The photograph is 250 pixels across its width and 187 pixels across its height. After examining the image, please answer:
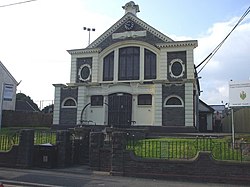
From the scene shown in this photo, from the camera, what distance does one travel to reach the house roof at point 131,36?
3010 cm

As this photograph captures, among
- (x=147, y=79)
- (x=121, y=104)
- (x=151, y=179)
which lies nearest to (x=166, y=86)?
(x=147, y=79)

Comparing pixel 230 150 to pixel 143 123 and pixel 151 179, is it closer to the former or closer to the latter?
pixel 151 179

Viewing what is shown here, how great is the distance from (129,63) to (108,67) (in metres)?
2.36

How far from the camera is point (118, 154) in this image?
12.6m

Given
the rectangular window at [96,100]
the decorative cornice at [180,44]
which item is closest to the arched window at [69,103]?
the rectangular window at [96,100]

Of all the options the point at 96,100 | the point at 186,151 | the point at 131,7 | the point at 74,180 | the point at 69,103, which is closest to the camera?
the point at 74,180

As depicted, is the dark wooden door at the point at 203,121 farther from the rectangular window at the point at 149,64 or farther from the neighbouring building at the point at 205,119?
the rectangular window at the point at 149,64

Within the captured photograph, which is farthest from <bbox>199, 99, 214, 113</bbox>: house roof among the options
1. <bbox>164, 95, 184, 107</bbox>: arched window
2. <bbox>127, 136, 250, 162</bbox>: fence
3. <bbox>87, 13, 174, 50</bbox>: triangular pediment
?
<bbox>127, 136, 250, 162</bbox>: fence

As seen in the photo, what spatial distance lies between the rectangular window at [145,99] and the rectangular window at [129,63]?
2.16 m

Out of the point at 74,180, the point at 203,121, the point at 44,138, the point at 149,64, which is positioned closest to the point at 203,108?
the point at 203,121

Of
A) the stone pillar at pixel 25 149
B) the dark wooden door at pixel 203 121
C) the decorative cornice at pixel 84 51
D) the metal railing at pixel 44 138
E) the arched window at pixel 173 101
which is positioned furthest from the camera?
the dark wooden door at pixel 203 121

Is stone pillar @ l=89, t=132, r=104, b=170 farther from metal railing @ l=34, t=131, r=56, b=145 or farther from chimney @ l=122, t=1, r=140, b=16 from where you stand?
chimney @ l=122, t=1, r=140, b=16

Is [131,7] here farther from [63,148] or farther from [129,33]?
[63,148]

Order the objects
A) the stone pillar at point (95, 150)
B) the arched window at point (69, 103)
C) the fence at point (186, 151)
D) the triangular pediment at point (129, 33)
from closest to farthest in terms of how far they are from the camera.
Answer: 1. the fence at point (186, 151)
2. the stone pillar at point (95, 150)
3. the triangular pediment at point (129, 33)
4. the arched window at point (69, 103)
